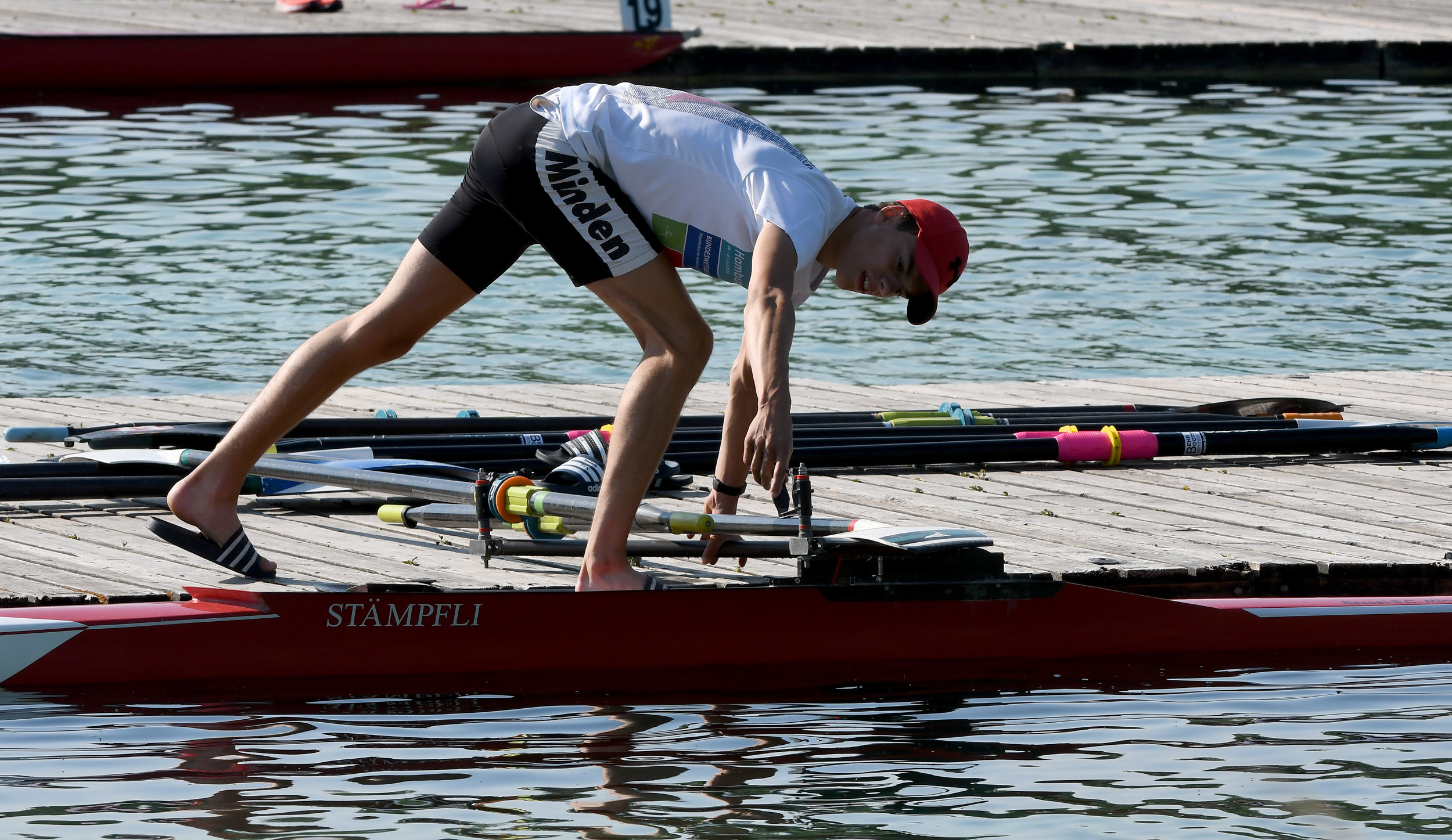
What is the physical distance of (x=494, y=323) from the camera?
37.0 feet

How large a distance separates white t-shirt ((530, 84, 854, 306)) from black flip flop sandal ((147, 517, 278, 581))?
1356mm

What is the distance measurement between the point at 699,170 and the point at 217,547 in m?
1.60

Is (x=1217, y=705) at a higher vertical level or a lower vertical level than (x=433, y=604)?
lower

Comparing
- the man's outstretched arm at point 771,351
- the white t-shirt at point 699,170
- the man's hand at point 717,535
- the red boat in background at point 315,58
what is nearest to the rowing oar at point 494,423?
the man's hand at point 717,535

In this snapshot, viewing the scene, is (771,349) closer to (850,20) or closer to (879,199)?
(879,199)

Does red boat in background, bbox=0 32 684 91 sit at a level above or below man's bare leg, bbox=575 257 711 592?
above

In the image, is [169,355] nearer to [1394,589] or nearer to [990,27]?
[1394,589]

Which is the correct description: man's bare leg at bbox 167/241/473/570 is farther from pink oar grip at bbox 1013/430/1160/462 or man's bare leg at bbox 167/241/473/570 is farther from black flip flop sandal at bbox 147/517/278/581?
pink oar grip at bbox 1013/430/1160/462

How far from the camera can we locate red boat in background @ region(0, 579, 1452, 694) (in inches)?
189

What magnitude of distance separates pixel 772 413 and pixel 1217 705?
1.56m

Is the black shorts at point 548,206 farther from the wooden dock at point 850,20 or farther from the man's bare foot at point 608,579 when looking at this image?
the wooden dock at point 850,20

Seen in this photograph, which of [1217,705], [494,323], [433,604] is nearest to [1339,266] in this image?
[494,323]

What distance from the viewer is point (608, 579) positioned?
4852 mm

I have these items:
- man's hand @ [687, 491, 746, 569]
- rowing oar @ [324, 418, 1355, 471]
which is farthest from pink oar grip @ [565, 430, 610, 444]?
man's hand @ [687, 491, 746, 569]
